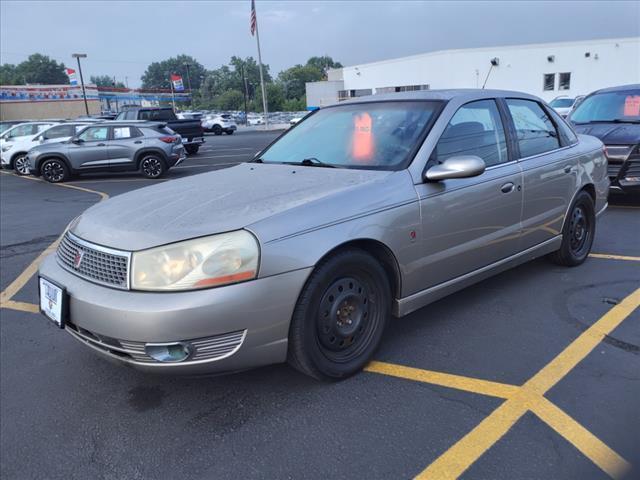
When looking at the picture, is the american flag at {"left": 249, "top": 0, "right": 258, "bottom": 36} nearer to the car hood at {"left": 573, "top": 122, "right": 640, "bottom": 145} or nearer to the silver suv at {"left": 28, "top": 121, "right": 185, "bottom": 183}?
the silver suv at {"left": 28, "top": 121, "right": 185, "bottom": 183}

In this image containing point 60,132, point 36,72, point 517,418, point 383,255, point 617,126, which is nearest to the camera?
point 517,418

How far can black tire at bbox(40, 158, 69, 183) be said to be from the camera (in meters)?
13.6

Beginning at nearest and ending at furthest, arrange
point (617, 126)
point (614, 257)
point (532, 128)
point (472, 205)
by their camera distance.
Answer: point (472, 205)
point (532, 128)
point (614, 257)
point (617, 126)

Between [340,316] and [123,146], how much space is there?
1239cm

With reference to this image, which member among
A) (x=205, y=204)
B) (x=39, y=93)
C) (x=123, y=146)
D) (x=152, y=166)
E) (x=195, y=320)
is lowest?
(x=195, y=320)

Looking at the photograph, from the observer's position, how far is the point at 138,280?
247 cm

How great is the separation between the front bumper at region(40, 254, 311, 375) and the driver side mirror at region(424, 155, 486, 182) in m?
1.11

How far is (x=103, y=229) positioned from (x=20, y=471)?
122 cm

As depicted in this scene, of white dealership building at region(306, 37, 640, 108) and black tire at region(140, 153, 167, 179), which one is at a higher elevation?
white dealership building at region(306, 37, 640, 108)

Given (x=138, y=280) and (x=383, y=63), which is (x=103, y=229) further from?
(x=383, y=63)

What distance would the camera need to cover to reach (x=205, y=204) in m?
2.89

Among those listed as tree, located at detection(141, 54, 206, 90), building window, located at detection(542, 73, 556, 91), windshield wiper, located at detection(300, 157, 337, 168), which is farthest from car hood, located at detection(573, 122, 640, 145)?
tree, located at detection(141, 54, 206, 90)

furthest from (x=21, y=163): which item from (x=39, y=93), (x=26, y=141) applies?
(x=39, y=93)

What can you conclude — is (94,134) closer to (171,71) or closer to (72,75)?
(72,75)
